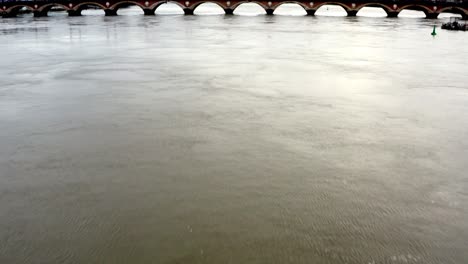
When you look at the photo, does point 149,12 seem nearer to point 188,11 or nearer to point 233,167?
point 188,11

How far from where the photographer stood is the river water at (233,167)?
484cm

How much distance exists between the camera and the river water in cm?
484

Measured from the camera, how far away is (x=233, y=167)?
702cm

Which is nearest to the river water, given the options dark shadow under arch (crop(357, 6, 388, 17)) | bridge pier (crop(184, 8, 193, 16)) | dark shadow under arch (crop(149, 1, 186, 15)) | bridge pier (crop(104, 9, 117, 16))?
dark shadow under arch (crop(149, 1, 186, 15))

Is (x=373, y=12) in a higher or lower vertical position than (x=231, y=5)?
lower

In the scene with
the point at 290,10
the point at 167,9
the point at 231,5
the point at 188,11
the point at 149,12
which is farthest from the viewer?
the point at 167,9

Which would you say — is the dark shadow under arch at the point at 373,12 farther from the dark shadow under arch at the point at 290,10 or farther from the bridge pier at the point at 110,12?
the bridge pier at the point at 110,12

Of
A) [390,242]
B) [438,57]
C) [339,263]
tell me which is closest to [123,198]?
[339,263]

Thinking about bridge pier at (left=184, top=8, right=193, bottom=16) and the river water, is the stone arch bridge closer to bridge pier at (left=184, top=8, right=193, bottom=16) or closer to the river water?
bridge pier at (left=184, top=8, right=193, bottom=16)

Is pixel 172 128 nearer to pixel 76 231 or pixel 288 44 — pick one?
pixel 76 231

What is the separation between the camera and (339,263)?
14.8 ft

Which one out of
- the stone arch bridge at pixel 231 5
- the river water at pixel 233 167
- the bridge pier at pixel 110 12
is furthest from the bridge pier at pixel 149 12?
the river water at pixel 233 167

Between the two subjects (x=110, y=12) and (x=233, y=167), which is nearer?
(x=233, y=167)

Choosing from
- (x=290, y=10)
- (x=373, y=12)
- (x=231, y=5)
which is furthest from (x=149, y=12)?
(x=373, y=12)
